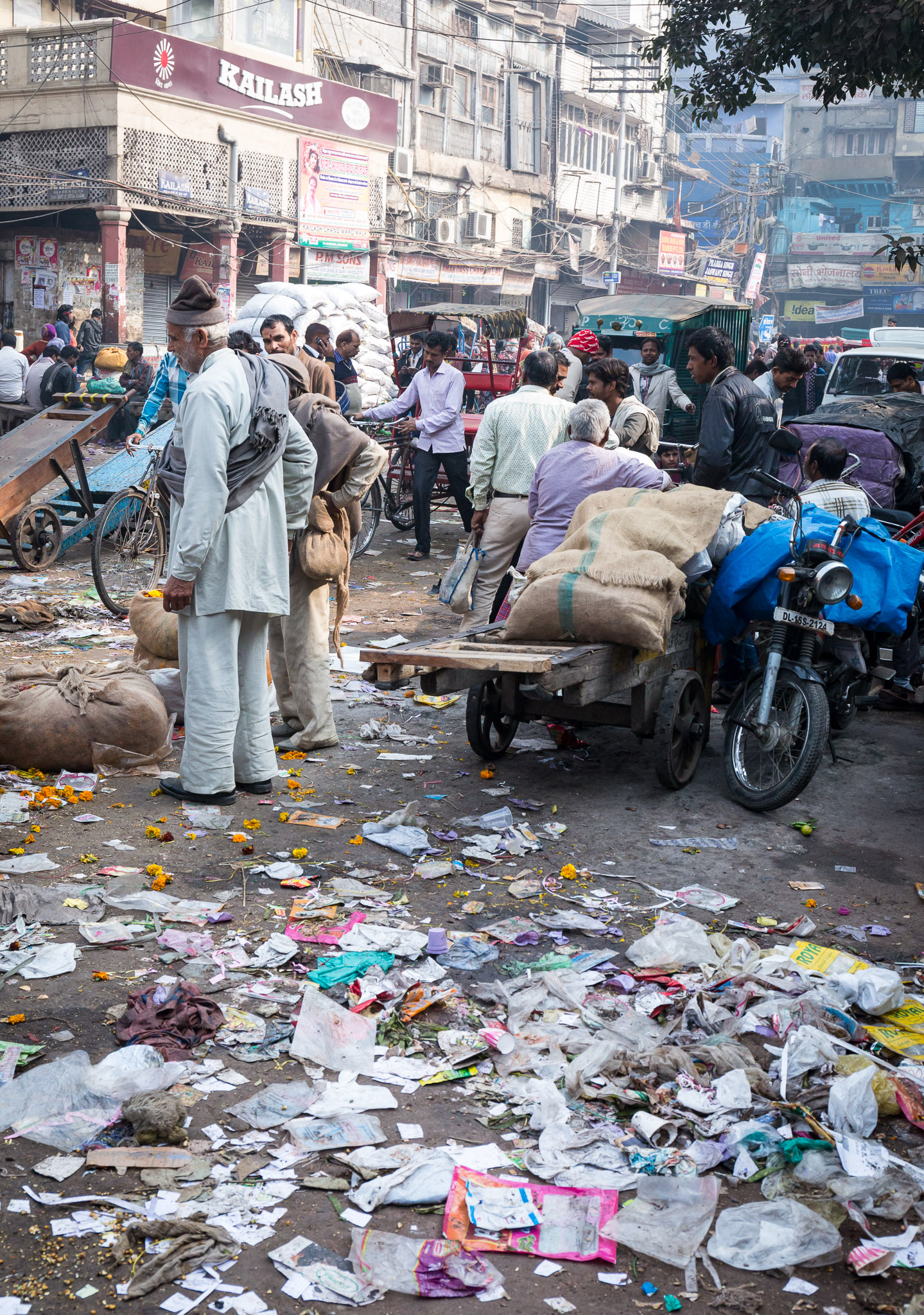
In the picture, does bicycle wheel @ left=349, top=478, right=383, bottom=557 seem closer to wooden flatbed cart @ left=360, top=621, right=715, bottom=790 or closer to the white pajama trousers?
wooden flatbed cart @ left=360, top=621, right=715, bottom=790

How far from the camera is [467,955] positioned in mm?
3939

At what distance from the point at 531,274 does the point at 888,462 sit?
1322 inches

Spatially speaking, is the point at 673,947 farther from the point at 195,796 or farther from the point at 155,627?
the point at 155,627

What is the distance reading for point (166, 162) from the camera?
23.3m

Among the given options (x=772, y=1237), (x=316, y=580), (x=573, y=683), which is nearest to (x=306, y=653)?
(x=316, y=580)

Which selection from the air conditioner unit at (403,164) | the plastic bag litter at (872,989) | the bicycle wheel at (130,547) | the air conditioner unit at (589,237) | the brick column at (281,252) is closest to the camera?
the plastic bag litter at (872,989)

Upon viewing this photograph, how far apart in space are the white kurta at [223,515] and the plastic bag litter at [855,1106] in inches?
115

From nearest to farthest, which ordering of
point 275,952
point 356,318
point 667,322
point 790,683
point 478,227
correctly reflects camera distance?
point 275,952
point 790,683
point 667,322
point 356,318
point 478,227

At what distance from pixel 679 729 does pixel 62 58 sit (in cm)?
2161

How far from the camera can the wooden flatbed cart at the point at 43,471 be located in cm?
873

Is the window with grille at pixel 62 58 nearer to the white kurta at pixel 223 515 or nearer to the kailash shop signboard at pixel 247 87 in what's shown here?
the kailash shop signboard at pixel 247 87

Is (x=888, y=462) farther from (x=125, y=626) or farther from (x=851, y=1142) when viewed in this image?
(x=851, y=1142)

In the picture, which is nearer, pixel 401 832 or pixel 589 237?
pixel 401 832

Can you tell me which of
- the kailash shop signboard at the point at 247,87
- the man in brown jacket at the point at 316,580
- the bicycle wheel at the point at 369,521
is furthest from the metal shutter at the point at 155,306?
the man in brown jacket at the point at 316,580
